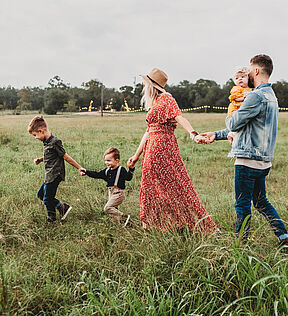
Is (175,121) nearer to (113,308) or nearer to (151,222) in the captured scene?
(151,222)

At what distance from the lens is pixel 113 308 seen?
224 centimetres

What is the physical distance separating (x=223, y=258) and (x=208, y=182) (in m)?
4.13

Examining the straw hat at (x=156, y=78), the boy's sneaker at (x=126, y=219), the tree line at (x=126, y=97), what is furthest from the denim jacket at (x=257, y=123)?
the tree line at (x=126, y=97)

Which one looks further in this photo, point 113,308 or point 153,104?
point 153,104

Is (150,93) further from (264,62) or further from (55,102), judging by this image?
(55,102)

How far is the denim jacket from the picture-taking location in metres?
3.00

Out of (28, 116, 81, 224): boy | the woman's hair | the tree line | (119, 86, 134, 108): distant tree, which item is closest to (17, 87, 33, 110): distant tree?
the tree line

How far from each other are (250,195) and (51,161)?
8.37 ft

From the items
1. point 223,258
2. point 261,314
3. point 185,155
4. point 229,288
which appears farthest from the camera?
point 185,155

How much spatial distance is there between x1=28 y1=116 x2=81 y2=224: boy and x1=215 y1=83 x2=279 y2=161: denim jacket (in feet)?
6.96

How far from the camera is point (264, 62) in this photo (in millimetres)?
3041

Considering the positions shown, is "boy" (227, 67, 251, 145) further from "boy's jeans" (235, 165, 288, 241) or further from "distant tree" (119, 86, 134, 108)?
"distant tree" (119, 86, 134, 108)

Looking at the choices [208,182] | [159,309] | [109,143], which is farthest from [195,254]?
[109,143]

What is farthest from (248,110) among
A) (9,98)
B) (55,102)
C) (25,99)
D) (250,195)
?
(9,98)
